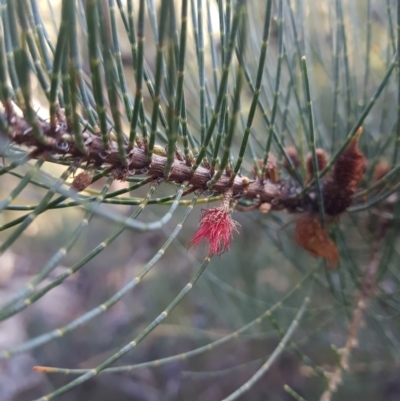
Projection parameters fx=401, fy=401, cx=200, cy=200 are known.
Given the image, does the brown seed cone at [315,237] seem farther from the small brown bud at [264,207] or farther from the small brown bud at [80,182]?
the small brown bud at [80,182]

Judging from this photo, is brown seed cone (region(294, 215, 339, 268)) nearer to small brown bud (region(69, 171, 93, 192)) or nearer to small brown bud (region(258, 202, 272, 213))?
small brown bud (region(258, 202, 272, 213))

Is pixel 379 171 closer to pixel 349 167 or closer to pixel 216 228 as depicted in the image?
pixel 349 167

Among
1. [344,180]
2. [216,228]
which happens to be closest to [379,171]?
[344,180]

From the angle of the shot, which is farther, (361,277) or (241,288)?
(241,288)

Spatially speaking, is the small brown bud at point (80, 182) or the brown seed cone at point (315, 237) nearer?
the small brown bud at point (80, 182)

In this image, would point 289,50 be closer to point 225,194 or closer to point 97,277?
point 225,194

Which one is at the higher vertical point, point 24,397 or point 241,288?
point 241,288

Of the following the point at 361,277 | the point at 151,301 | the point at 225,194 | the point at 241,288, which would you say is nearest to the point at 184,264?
the point at 151,301

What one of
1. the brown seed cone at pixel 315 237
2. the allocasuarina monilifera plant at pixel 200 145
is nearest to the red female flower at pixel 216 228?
the allocasuarina monilifera plant at pixel 200 145
